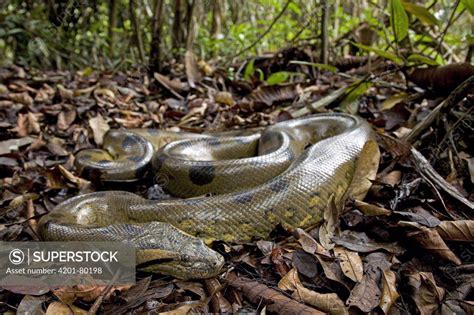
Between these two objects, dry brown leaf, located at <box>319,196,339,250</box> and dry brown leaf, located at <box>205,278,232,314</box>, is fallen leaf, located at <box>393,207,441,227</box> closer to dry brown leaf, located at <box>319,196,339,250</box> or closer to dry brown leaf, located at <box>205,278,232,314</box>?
dry brown leaf, located at <box>319,196,339,250</box>

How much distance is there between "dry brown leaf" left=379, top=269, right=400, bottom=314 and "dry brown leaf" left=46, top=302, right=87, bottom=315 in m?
1.89

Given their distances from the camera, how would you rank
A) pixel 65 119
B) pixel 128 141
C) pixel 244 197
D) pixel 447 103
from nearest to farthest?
pixel 244 197 < pixel 447 103 < pixel 128 141 < pixel 65 119

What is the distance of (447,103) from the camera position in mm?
4609

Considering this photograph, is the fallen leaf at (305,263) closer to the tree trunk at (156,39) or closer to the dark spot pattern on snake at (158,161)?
the dark spot pattern on snake at (158,161)

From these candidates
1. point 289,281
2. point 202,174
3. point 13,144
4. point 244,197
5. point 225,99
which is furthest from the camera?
point 225,99

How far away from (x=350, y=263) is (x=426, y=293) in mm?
539

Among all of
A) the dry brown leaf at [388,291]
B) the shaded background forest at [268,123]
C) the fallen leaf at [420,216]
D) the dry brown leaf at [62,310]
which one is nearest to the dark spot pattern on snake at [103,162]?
the shaded background forest at [268,123]

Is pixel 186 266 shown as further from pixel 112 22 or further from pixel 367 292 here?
pixel 112 22

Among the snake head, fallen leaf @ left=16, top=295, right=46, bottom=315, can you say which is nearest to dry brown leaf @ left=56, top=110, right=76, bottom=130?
the snake head

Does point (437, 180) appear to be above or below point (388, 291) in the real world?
above

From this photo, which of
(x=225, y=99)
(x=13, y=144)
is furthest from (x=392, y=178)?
(x=13, y=144)

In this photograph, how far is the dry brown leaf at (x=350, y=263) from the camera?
10.4 ft

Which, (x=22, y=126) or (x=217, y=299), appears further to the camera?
(x=22, y=126)

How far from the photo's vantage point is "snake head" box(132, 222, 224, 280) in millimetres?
3365
